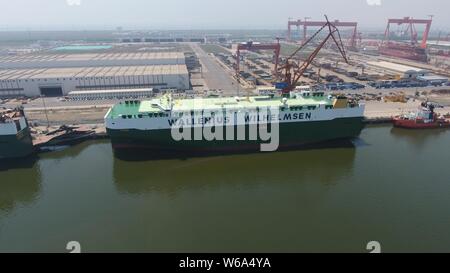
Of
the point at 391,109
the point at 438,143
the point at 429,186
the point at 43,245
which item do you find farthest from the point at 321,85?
the point at 43,245

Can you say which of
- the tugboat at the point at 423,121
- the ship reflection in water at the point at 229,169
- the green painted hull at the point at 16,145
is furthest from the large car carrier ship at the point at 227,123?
the tugboat at the point at 423,121

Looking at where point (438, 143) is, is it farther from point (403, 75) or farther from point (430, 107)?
point (403, 75)

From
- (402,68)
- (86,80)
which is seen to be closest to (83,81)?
(86,80)

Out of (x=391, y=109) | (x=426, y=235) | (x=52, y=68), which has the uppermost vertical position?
(x=52, y=68)

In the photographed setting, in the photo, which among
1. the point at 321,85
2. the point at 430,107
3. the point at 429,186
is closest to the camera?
the point at 429,186

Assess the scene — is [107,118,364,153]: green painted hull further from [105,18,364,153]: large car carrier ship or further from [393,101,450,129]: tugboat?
[393,101,450,129]: tugboat

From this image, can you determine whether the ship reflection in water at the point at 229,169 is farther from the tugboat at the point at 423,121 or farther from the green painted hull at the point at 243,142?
the tugboat at the point at 423,121

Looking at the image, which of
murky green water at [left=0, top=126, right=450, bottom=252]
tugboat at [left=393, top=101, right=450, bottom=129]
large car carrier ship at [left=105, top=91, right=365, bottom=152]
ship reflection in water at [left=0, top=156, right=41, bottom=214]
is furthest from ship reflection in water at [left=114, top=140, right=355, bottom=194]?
tugboat at [left=393, top=101, right=450, bottom=129]
